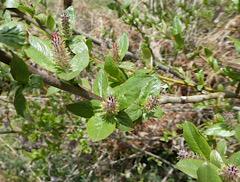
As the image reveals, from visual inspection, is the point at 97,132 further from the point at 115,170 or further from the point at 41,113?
the point at 115,170

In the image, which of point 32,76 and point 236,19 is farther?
point 236,19

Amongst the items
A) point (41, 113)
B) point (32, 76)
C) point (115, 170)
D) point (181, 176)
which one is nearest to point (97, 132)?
point (32, 76)

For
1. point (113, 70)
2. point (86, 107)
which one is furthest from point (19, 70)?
point (113, 70)

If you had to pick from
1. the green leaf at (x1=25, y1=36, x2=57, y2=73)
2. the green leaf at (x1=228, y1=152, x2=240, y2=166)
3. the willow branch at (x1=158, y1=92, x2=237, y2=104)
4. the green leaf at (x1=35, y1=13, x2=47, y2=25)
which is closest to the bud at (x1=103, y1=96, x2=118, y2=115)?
the green leaf at (x1=25, y1=36, x2=57, y2=73)

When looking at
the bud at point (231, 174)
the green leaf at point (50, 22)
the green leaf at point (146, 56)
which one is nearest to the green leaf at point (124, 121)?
the bud at point (231, 174)

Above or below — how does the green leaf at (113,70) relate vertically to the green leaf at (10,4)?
below

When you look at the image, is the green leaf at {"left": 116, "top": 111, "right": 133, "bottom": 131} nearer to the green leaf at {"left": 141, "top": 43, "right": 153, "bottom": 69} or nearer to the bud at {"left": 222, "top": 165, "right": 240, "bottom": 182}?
the bud at {"left": 222, "top": 165, "right": 240, "bottom": 182}

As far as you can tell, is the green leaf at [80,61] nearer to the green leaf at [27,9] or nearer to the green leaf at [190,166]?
the green leaf at [190,166]
